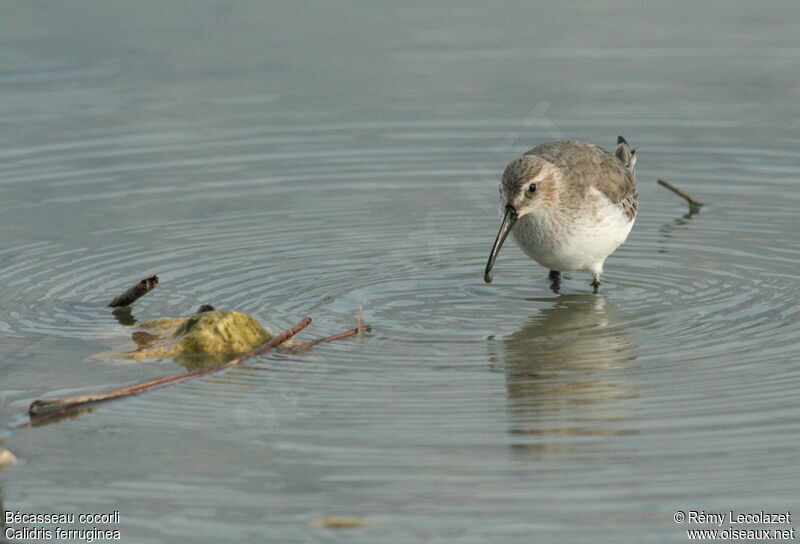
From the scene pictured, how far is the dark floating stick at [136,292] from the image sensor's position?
965cm

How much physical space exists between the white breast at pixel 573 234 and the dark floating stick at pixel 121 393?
8.29 ft

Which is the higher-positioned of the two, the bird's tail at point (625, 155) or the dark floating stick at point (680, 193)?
the bird's tail at point (625, 155)

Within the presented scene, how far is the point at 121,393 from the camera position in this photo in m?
8.08

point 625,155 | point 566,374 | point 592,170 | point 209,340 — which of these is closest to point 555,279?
point 592,170

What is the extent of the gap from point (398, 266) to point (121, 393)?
3.86 metres

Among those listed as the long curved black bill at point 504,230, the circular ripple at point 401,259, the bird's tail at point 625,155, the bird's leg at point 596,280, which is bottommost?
the bird's leg at point 596,280

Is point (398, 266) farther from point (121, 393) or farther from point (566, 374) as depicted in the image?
point (121, 393)

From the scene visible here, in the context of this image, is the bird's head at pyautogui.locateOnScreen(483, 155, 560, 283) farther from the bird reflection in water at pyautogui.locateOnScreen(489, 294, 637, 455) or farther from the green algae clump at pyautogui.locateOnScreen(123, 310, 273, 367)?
the green algae clump at pyautogui.locateOnScreen(123, 310, 273, 367)

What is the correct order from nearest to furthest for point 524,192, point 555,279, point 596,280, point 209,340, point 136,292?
point 209,340
point 136,292
point 524,192
point 596,280
point 555,279

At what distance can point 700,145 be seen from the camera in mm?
14891

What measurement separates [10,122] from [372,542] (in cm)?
1104

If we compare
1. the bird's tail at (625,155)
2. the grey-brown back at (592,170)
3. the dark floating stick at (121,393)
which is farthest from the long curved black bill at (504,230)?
the bird's tail at (625,155)

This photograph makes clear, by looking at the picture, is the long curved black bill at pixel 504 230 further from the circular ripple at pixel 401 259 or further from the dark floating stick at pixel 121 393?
the dark floating stick at pixel 121 393

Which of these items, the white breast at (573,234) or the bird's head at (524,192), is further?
the white breast at (573,234)
